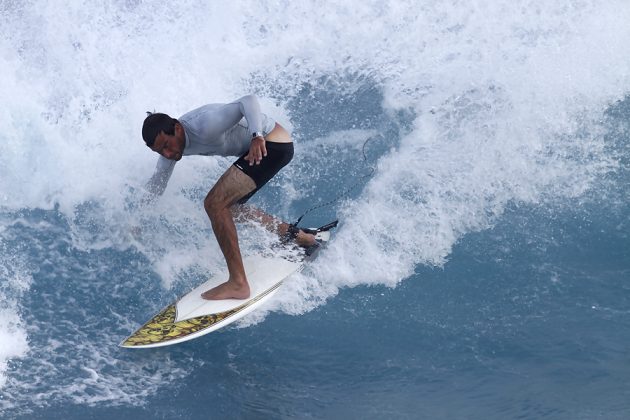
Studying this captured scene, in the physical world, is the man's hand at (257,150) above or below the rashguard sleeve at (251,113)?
below

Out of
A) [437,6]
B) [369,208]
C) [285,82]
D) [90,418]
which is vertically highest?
[437,6]

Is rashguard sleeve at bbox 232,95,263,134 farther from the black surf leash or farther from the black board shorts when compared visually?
the black surf leash

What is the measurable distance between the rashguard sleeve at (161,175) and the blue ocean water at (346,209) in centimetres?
55

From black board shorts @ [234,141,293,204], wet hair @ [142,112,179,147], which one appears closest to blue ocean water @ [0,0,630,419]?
black board shorts @ [234,141,293,204]

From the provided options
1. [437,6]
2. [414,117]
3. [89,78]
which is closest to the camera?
[414,117]

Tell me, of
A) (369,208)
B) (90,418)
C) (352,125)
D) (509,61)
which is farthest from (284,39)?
(90,418)

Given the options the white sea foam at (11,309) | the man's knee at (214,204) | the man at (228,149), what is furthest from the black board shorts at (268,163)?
the white sea foam at (11,309)

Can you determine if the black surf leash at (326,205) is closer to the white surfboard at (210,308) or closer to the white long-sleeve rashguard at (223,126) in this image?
the white surfboard at (210,308)

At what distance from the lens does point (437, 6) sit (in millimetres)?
8594

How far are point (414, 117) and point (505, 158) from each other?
106 centimetres

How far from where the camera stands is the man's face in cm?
488

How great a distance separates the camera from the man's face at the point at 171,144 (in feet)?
16.0

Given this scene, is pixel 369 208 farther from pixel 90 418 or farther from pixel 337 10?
pixel 337 10

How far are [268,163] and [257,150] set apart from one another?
1.18 ft
